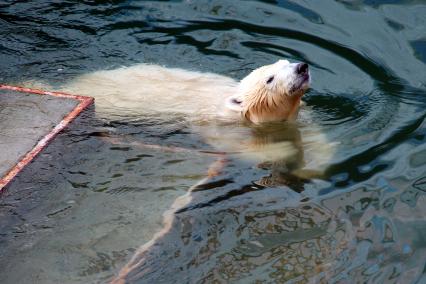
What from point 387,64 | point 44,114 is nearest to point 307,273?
point 44,114

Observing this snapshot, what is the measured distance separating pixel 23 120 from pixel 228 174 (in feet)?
5.12

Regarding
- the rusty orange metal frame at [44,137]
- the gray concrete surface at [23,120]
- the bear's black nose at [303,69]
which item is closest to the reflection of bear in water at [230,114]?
the bear's black nose at [303,69]

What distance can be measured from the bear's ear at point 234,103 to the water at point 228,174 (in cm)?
46

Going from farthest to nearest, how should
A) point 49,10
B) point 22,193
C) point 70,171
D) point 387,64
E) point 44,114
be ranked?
point 49,10
point 387,64
point 44,114
point 70,171
point 22,193

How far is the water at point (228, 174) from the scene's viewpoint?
4.04m

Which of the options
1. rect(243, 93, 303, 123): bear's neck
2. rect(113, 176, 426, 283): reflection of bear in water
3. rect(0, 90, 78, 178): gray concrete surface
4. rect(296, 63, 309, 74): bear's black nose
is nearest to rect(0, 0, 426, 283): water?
rect(113, 176, 426, 283): reflection of bear in water

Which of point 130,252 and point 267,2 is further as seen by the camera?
point 267,2

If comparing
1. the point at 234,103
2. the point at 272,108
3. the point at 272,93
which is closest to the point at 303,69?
the point at 272,93

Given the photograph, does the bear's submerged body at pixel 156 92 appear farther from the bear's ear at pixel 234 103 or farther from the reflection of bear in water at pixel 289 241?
the reflection of bear in water at pixel 289 241

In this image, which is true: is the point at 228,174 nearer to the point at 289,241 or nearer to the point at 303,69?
the point at 289,241

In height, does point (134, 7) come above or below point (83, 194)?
above

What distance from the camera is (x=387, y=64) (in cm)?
711

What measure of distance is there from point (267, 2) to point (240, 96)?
2.63 m

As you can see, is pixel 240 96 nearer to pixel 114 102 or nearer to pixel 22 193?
pixel 114 102
